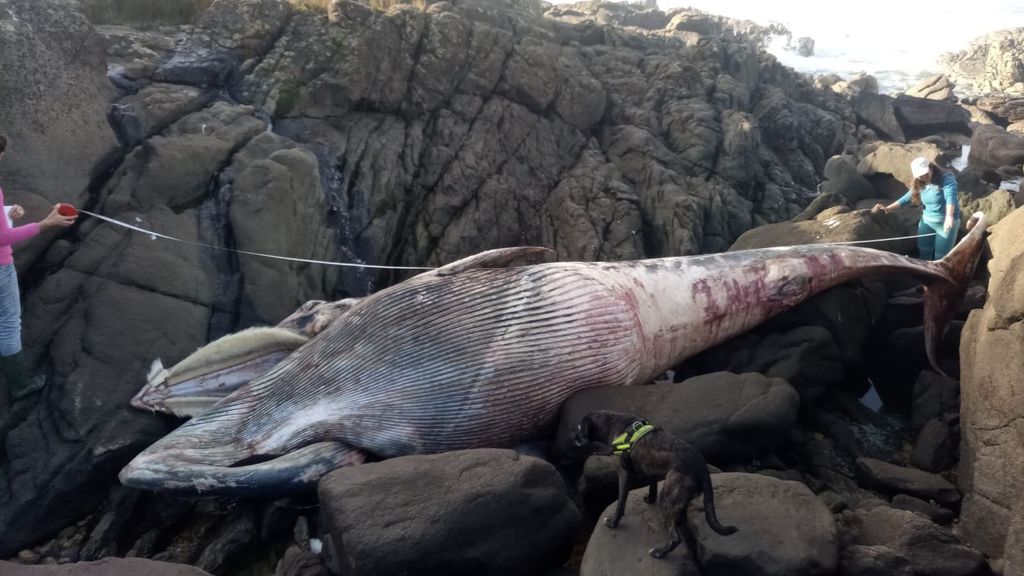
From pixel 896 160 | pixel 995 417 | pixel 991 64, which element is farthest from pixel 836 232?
pixel 991 64

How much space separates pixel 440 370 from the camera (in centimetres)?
577

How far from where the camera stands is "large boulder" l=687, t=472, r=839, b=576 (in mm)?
3773

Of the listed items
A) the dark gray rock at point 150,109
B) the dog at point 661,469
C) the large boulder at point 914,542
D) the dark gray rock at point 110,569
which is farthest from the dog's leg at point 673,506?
the dark gray rock at point 150,109

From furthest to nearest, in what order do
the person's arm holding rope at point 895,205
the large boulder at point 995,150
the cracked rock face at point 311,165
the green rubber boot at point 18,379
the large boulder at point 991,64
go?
the large boulder at point 991,64
the large boulder at point 995,150
the person's arm holding rope at point 895,205
the cracked rock face at point 311,165
the green rubber boot at point 18,379

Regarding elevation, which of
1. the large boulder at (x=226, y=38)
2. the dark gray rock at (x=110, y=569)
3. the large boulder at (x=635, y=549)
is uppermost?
the large boulder at (x=226, y=38)

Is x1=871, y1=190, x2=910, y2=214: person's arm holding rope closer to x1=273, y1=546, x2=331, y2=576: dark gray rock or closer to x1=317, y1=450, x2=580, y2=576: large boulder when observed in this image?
x1=317, y1=450, x2=580, y2=576: large boulder

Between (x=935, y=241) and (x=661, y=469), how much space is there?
637 cm

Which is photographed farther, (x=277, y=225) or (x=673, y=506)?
(x=277, y=225)

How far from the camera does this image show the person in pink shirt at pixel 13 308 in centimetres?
523

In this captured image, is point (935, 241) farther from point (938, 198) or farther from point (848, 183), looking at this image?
point (848, 183)

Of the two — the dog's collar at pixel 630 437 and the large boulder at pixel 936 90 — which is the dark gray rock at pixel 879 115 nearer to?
the large boulder at pixel 936 90

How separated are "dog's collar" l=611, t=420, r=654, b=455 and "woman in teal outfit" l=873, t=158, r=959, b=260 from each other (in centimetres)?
596

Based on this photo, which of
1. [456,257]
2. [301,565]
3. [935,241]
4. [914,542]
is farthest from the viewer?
[456,257]

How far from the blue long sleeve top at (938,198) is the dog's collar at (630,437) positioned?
20.1ft
